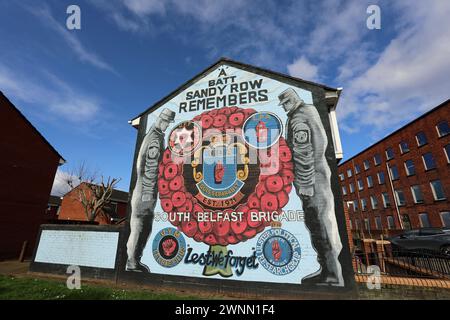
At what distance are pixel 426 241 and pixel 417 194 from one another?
1427 centimetres

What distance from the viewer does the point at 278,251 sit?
729cm

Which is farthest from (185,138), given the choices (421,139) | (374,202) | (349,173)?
(349,173)

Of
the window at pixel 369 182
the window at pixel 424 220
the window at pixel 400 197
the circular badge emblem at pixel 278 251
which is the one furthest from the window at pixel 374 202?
the circular badge emblem at pixel 278 251

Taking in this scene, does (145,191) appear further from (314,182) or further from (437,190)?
(437,190)

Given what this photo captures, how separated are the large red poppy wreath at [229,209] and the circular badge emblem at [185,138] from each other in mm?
567

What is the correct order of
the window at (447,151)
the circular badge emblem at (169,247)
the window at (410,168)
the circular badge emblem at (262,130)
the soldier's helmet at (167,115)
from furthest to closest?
the window at (410,168)
the window at (447,151)
the soldier's helmet at (167,115)
the circular badge emblem at (262,130)
the circular badge emblem at (169,247)

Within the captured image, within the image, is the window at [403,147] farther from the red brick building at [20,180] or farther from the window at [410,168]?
the red brick building at [20,180]

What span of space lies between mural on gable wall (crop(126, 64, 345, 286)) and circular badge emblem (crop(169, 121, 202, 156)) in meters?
0.05

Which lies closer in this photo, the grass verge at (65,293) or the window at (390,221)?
the grass verge at (65,293)

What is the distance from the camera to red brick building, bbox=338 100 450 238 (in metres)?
21.4

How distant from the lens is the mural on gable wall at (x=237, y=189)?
726cm
